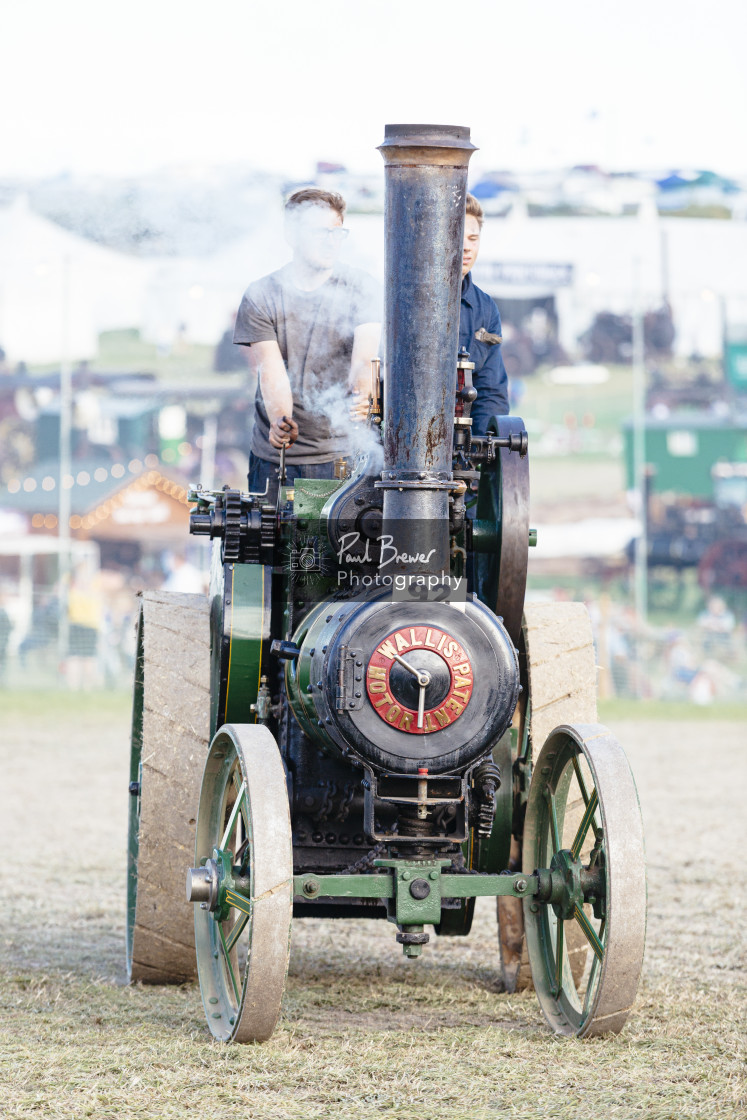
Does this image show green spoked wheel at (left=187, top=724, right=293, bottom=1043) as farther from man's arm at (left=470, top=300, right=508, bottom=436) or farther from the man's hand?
man's arm at (left=470, top=300, right=508, bottom=436)

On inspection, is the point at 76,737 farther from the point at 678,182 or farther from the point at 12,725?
the point at 678,182

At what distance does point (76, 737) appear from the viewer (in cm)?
1260

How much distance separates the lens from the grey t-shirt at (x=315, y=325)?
4.86 m

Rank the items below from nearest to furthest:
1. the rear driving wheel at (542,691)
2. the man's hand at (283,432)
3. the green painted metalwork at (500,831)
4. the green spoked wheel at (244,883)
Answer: the green spoked wheel at (244,883) → the green painted metalwork at (500,831) → the rear driving wheel at (542,691) → the man's hand at (283,432)

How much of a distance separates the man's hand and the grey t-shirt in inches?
9.6

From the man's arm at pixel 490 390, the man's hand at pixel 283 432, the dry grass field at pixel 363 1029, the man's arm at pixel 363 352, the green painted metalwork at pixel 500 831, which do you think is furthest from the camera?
the man's arm at pixel 490 390

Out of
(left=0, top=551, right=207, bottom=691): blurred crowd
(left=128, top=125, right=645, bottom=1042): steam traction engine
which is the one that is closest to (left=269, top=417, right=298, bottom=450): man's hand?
(left=128, top=125, right=645, bottom=1042): steam traction engine

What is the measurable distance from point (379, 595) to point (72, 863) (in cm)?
388

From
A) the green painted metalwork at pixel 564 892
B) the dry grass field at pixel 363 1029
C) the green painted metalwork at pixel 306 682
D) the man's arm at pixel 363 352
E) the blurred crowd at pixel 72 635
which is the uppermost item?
the man's arm at pixel 363 352

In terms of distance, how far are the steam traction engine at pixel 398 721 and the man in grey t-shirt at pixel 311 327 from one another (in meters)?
0.50

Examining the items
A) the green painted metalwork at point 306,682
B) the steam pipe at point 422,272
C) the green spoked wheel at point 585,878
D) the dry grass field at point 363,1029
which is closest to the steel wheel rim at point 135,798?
the dry grass field at point 363,1029

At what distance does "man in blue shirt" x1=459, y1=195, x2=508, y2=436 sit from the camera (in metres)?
4.93

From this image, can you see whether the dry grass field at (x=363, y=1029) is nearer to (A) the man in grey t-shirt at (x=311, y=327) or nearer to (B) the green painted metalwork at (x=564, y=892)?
(B) the green painted metalwork at (x=564, y=892)

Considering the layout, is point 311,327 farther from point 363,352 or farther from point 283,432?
point 283,432
